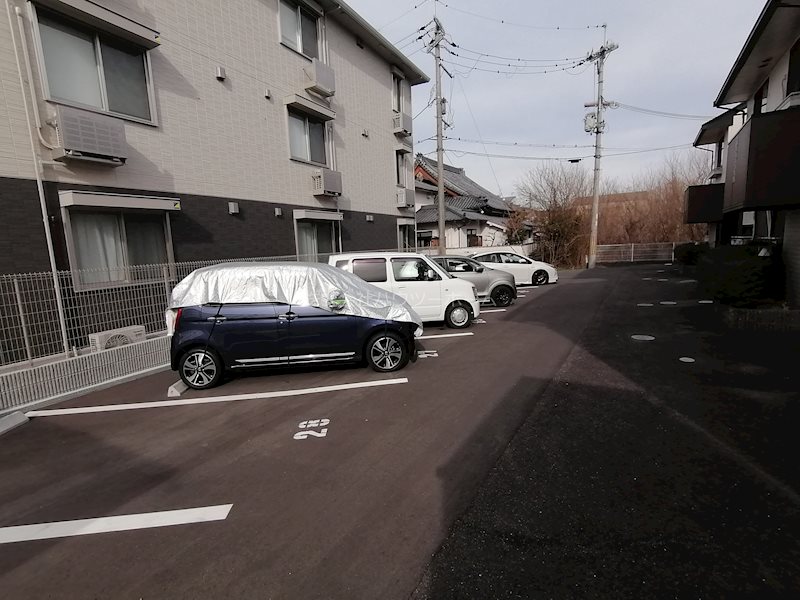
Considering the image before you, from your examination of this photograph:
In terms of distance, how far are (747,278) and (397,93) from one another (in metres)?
14.3

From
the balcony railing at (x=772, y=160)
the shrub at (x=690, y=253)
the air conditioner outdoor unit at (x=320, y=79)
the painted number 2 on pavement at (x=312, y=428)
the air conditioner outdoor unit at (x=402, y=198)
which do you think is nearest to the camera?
the painted number 2 on pavement at (x=312, y=428)

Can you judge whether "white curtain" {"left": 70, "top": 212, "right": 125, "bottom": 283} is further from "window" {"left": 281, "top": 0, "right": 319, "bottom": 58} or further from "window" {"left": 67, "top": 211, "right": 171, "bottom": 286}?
"window" {"left": 281, "top": 0, "right": 319, "bottom": 58}

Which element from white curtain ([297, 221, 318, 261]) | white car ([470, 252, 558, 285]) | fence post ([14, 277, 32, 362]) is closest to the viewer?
fence post ([14, 277, 32, 362])

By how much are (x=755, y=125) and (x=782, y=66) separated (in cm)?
422

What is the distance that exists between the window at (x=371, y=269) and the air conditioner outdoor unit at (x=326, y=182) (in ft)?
16.6

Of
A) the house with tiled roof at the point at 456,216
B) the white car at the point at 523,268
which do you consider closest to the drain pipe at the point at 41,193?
the white car at the point at 523,268

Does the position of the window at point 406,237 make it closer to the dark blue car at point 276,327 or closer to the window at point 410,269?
the window at point 410,269

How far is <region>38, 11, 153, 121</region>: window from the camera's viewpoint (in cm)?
643

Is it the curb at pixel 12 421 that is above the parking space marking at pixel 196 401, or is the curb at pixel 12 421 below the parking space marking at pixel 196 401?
above

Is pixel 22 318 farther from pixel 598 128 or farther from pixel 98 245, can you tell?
pixel 598 128

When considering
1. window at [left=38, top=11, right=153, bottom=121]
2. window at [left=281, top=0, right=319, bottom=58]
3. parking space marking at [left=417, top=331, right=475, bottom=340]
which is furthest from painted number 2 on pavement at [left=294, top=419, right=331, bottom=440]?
window at [left=281, top=0, right=319, bottom=58]

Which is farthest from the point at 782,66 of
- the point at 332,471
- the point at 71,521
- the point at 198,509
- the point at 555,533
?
the point at 71,521

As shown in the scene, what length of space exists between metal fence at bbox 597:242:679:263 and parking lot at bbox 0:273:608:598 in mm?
25701

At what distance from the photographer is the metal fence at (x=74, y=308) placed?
17.4 feet
